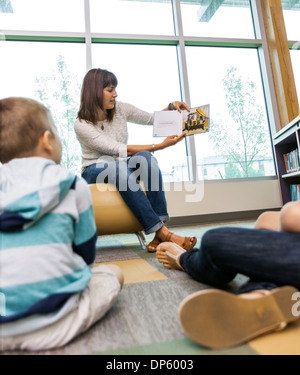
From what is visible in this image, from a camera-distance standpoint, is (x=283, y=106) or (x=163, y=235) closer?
(x=163, y=235)

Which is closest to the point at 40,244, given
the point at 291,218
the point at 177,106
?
the point at 291,218

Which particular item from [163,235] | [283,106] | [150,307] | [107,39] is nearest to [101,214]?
[163,235]

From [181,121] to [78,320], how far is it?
151 cm

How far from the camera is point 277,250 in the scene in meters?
0.56

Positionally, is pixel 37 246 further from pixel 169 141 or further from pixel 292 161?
pixel 292 161

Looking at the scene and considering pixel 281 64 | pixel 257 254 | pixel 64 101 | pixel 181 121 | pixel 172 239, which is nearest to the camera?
pixel 257 254

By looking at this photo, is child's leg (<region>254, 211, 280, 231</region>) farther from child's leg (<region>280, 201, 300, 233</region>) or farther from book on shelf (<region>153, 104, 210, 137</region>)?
book on shelf (<region>153, 104, 210, 137</region>)

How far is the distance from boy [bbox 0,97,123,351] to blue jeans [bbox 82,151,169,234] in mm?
774

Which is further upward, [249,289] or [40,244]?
[40,244]

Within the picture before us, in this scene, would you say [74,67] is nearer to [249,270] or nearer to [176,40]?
[176,40]

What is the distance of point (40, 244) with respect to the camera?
1.73 feet

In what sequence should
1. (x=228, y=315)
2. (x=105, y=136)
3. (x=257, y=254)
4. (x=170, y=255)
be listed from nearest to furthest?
1. (x=228, y=315)
2. (x=257, y=254)
3. (x=170, y=255)
4. (x=105, y=136)

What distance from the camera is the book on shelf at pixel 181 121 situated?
180cm

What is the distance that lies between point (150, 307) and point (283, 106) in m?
3.18
